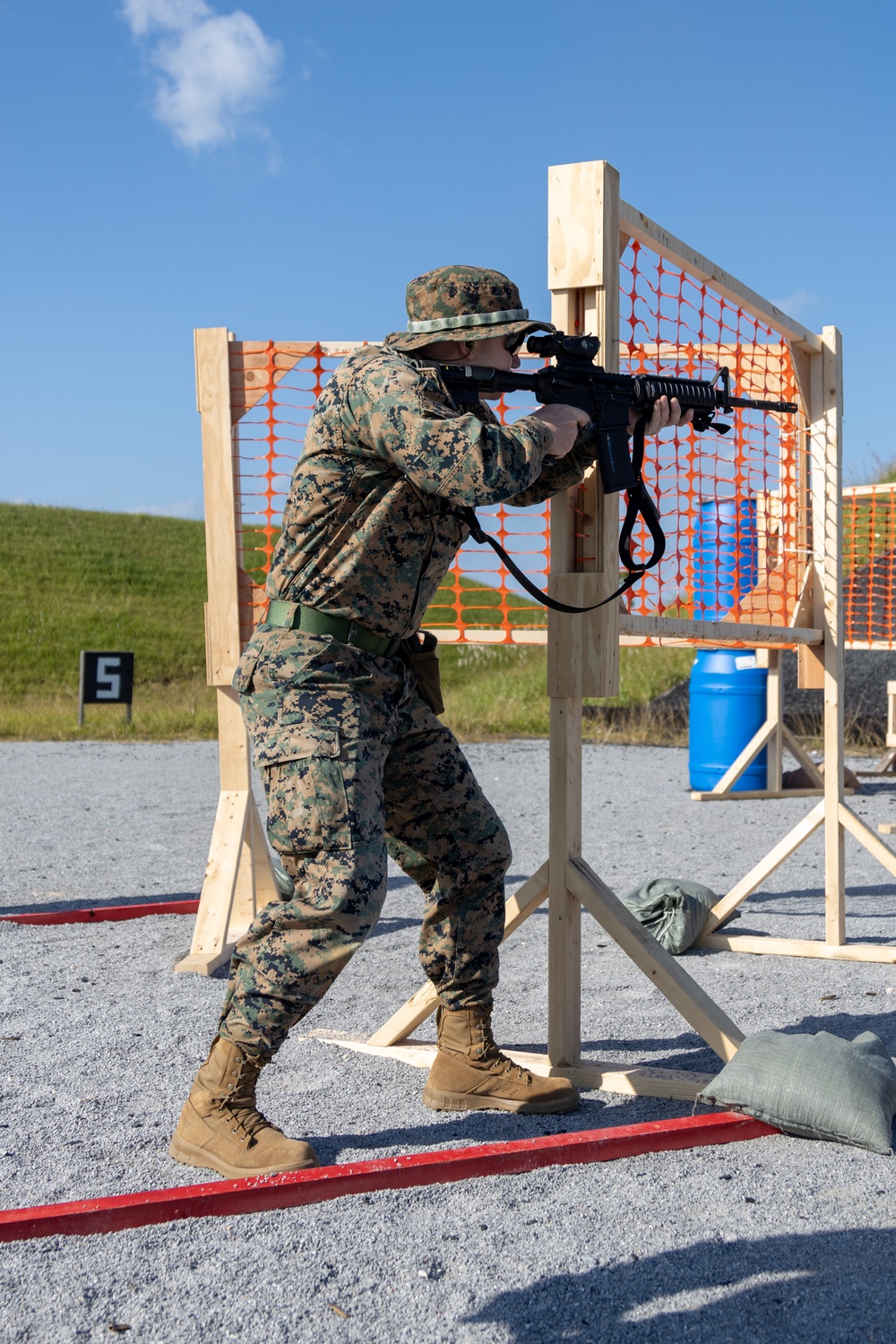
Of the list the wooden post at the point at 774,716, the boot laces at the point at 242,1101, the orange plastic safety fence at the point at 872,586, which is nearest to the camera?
the boot laces at the point at 242,1101

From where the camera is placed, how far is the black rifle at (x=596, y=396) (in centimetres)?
296

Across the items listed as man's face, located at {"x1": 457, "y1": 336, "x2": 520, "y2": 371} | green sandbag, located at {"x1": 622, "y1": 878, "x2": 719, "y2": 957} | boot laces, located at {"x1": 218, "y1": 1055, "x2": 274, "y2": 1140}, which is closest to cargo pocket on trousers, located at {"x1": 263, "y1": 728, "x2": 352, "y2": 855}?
boot laces, located at {"x1": 218, "y1": 1055, "x2": 274, "y2": 1140}

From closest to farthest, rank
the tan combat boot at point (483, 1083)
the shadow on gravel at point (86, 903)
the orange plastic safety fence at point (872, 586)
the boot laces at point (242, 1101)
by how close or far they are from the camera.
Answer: the boot laces at point (242, 1101), the tan combat boot at point (483, 1083), the shadow on gravel at point (86, 903), the orange plastic safety fence at point (872, 586)

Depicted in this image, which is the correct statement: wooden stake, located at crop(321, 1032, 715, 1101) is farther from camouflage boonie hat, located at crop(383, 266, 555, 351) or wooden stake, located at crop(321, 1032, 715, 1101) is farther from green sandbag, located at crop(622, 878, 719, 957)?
camouflage boonie hat, located at crop(383, 266, 555, 351)

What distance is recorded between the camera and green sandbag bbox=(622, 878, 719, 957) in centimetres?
502

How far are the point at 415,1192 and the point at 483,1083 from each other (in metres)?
0.61

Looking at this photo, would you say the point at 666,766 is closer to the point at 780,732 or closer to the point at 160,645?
the point at 780,732

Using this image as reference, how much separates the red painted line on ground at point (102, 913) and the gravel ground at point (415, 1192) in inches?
4.8

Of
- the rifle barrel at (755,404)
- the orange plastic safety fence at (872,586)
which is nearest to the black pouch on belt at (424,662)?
the rifle barrel at (755,404)

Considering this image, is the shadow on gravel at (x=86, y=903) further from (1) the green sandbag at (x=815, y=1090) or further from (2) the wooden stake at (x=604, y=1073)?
(1) the green sandbag at (x=815, y=1090)

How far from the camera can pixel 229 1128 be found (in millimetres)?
2787

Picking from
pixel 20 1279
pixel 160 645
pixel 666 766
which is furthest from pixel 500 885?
pixel 160 645

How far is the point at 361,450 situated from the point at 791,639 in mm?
2430

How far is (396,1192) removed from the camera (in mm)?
2617
